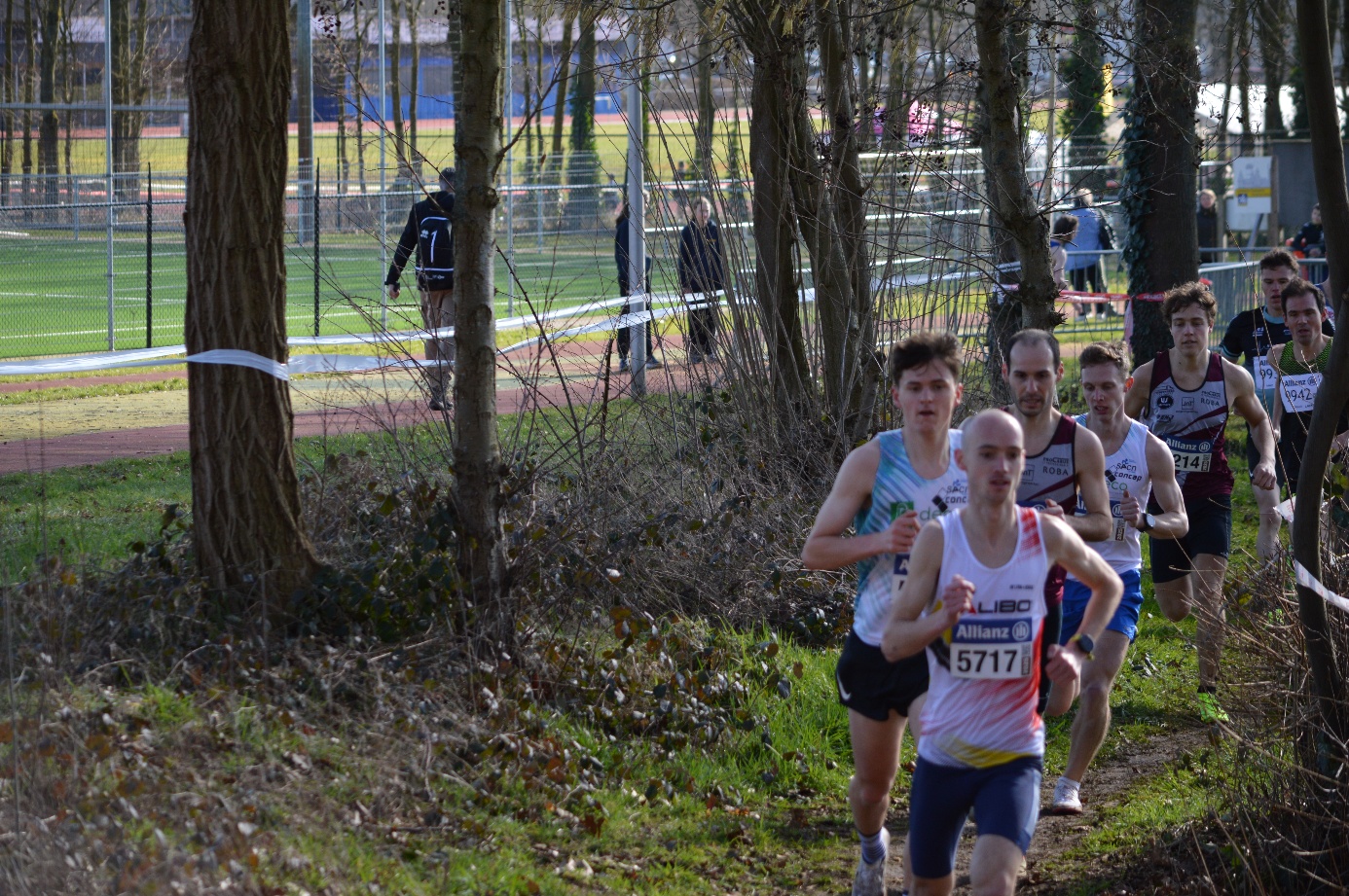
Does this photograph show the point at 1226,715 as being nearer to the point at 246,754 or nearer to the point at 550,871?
the point at 550,871

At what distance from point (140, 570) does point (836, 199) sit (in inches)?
205

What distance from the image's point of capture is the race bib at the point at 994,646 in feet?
12.7

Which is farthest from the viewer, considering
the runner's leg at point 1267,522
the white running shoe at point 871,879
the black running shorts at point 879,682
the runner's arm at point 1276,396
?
the runner's leg at point 1267,522

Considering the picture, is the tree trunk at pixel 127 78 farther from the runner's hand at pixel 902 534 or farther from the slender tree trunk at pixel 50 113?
the runner's hand at pixel 902 534

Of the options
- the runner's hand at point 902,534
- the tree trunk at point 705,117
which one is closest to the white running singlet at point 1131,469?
the runner's hand at point 902,534

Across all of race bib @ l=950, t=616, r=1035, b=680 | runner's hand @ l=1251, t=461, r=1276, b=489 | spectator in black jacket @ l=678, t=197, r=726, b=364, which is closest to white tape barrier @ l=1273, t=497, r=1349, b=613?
race bib @ l=950, t=616, r=1035, b=680

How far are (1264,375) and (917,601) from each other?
18.6 feet

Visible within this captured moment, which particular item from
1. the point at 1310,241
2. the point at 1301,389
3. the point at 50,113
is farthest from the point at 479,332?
the point at 50,113

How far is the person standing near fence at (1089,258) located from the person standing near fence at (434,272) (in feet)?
35.9

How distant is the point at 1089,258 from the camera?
2203 cm

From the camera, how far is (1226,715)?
5219 mm

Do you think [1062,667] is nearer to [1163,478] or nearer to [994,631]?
[994,631]

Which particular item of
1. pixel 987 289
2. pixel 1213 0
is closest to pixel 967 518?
pixel 987 289

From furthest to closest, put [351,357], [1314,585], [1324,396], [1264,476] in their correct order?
[351,357] → [1264,476] → [1314,585] → [1324,396]
